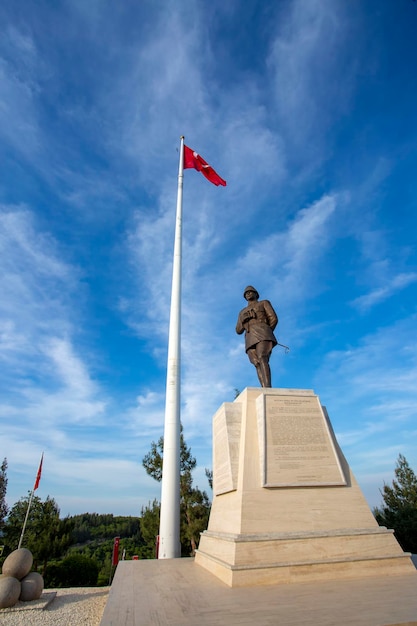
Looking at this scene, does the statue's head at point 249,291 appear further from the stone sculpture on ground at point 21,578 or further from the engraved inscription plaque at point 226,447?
the stone sculpture on ground at point 21,578

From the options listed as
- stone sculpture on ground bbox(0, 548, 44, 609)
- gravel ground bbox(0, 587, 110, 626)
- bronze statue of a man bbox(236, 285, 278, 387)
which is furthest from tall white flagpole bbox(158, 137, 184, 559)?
stone sculpture on ground bbox(0, 548, 44, 609)

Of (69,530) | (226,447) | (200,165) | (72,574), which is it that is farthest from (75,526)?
(200,165)

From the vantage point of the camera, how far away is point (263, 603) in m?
3.58

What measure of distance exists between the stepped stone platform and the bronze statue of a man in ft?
12.5

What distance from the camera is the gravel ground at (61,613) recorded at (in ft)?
17.4

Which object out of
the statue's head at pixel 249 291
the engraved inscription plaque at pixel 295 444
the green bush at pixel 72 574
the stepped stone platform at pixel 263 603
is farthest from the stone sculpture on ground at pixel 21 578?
the green bush at pixel 72 574

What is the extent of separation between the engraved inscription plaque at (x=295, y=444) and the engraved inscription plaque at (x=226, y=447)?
546 mm

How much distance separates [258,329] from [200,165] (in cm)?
881

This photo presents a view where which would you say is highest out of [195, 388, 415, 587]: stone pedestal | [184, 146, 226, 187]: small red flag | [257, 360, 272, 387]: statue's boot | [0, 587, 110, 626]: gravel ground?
[184, 146, 226, 187]: small red flag

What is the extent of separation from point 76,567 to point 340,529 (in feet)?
42.1

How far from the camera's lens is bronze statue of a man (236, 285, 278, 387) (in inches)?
304

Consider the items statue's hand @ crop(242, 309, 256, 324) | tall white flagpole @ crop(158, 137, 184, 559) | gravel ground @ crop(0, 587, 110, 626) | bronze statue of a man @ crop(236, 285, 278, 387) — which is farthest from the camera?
statue's hand @ crop(242, 309, 256, 324)

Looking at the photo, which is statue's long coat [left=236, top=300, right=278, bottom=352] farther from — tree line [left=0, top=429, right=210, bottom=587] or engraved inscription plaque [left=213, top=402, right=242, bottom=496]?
tree line [left=0, top=429, right=210, bottom=587]

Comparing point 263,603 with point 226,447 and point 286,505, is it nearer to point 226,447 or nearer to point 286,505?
point 286,505
